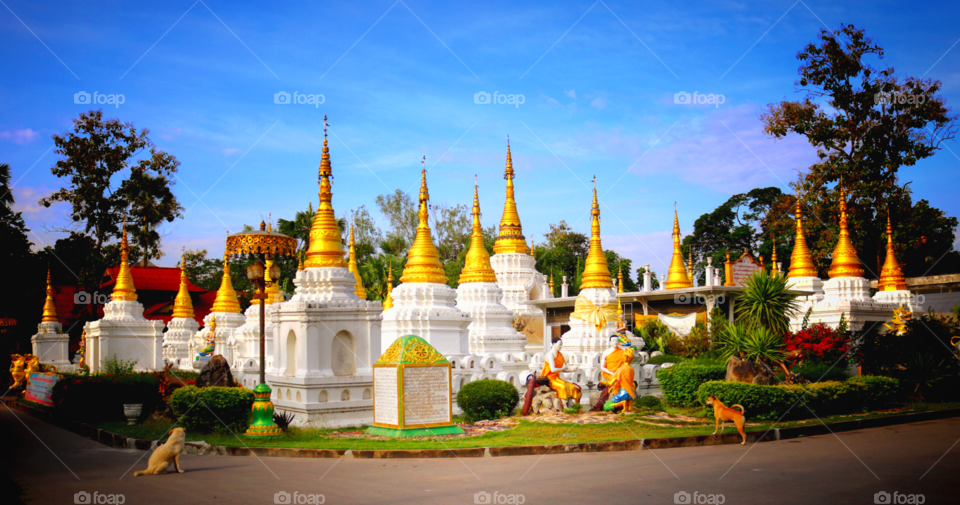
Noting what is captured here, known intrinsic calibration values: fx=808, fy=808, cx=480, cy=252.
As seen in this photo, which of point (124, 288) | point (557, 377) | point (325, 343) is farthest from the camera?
point (124, 288)


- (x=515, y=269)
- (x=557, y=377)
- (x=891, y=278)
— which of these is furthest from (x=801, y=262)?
(x=557, y=377)

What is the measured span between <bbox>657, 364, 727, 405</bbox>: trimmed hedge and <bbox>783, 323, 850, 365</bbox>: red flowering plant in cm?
392

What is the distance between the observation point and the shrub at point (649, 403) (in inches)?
703

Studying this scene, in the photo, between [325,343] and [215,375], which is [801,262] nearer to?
[325,343]

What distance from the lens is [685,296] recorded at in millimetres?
29750

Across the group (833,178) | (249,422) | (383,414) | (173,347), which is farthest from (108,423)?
(833,178)

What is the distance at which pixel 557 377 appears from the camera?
17875 mm

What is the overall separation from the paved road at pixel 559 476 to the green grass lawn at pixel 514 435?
0.96m

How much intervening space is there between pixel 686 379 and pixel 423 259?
29.2 feet

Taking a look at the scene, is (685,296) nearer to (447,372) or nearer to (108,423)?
(447,372)

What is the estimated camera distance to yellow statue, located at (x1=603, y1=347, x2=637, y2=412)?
1712 centimetres

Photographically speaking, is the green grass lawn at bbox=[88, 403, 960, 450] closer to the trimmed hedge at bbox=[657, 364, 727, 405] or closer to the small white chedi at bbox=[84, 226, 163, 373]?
the trimmed hedge at bbox=[657, 364, 727, 405]

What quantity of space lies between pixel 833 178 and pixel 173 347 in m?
29.8

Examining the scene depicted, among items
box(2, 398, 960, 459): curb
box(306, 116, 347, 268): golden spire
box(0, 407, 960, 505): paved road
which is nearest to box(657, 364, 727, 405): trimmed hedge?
box(2, 398, 960, 459): curb
